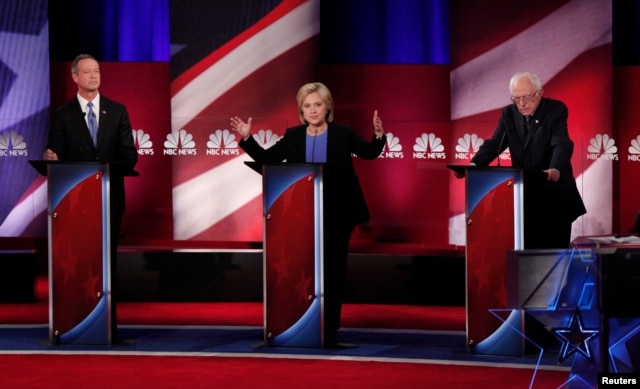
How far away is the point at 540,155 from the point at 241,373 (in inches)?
79.0

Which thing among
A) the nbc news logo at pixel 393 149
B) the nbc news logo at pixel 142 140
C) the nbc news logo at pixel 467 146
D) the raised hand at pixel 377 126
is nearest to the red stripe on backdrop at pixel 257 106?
the nbc news logo at pixel 142 140

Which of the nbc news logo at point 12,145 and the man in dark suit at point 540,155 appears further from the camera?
the nbc news logo at point 12,145

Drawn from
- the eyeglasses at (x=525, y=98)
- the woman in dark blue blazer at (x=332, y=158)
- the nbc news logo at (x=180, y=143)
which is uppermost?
the eyeglasses at (x=525, y=98)

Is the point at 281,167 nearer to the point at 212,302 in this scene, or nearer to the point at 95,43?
the point at 212,302

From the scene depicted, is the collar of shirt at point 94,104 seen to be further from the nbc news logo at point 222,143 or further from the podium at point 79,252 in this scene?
the nbc news logo at point 222,143

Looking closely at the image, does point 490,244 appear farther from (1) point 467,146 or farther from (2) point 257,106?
(2) point 257,106

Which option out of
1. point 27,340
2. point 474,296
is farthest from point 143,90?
point 474,296

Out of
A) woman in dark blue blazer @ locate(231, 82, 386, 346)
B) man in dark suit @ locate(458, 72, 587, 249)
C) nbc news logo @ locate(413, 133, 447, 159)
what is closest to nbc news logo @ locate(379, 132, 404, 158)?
nbc news logo @ locate(413, 133, 447, 159)

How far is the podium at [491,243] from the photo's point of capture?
18.8 feet

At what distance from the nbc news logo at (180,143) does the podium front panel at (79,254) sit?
239 cm

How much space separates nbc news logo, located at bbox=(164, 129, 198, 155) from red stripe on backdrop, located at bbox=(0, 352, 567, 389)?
2833mm

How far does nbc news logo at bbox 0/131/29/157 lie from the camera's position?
8.55 meters

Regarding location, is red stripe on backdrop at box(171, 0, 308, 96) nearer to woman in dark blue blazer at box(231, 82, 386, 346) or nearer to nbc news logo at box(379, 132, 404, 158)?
nbc news logo at box(379, 132, 404, 158)

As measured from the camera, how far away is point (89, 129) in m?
6.18
